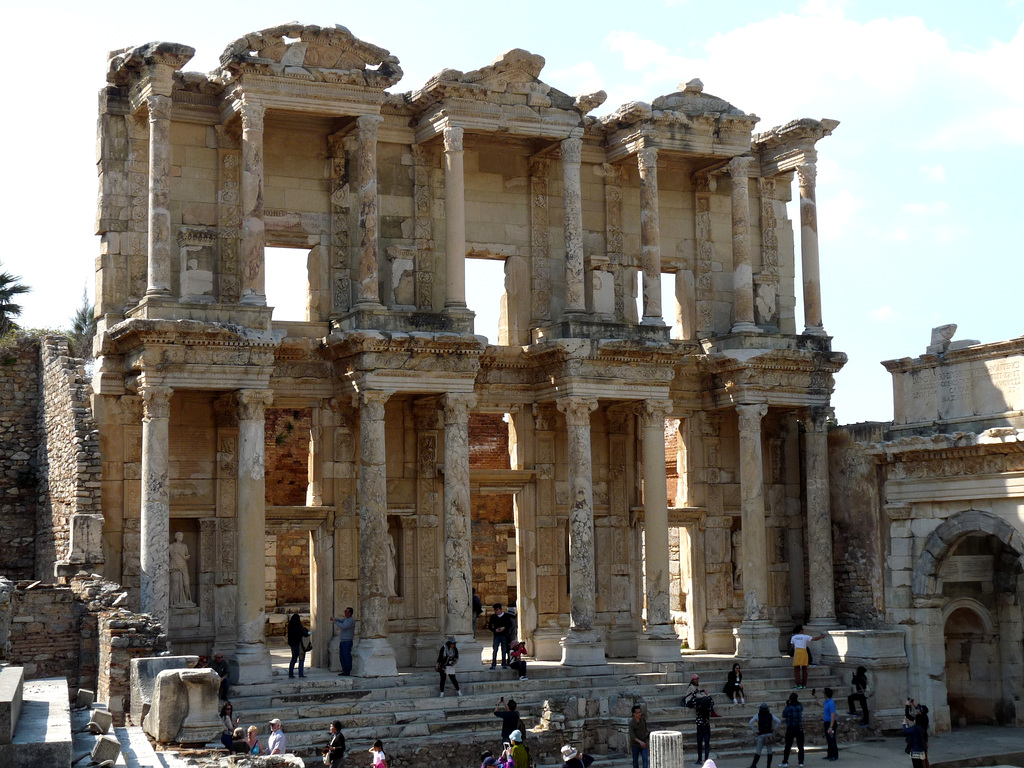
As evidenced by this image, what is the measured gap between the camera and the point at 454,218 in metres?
25.8

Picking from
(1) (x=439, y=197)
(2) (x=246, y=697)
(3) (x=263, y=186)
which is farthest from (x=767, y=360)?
(2) (x=246, y=697)

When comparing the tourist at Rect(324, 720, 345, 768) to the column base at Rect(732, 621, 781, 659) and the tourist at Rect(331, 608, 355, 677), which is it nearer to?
the tourist at Rect(331, 608, 355, 677)

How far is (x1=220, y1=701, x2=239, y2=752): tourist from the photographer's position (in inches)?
711

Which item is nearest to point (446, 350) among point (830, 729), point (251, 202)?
point (251, 202)

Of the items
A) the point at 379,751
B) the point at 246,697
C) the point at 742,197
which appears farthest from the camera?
the point at 742,197

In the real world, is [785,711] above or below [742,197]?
below

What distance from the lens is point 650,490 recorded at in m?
26.7

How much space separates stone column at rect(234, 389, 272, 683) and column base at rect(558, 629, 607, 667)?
17.4 feet

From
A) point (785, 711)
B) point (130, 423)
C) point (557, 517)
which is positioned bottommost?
point (785, 711)

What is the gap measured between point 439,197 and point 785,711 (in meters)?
11.0

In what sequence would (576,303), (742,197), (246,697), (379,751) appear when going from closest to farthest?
(379,751), (246,697), (576,303), (742,197)

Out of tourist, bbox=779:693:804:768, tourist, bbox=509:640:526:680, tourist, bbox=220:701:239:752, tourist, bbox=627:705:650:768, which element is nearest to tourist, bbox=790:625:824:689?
tourist, bbox=779:693:804:768

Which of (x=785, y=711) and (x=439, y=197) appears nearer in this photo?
(x=785, y=711)

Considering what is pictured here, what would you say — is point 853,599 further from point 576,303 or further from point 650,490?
point 576,303
